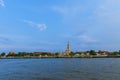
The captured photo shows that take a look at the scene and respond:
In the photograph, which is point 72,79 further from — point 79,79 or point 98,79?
point 98,79

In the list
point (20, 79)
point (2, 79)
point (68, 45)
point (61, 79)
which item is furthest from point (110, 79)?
Result: point (68, 45)

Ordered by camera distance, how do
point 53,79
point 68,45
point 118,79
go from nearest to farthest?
point 118,79
point 53,79
point 68,45

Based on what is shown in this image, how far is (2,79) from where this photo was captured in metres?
31.5

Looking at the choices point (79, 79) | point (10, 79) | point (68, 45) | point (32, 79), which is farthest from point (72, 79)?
point (68, 45)

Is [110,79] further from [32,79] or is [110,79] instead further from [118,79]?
[32,79]

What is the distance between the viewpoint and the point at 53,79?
30.2m

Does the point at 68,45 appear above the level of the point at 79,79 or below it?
above

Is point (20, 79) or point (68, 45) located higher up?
point (68, 45)

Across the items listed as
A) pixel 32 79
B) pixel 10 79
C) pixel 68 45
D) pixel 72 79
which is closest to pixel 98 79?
pixel 72 79

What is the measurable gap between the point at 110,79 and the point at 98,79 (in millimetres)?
1528

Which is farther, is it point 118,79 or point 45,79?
point 45,79

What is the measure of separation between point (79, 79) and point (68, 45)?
549ft

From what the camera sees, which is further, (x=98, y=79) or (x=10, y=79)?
(x=10, y=79)

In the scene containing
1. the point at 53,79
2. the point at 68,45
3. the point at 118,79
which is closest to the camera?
the point at 118,79
